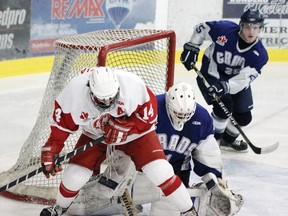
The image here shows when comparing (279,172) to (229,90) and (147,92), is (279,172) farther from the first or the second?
(147,92)

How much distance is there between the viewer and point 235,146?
483 cm

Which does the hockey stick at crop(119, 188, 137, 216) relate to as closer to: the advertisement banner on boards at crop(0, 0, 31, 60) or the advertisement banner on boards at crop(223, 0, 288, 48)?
the advertisement banner on boards at crop(0, 0, 31, 60)

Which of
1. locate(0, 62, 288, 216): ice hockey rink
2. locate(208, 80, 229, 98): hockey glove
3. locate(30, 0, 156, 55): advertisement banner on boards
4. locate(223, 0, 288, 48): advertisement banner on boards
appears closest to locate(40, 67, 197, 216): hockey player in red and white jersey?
locate(0, 62, 288, 216): ice hockey rink

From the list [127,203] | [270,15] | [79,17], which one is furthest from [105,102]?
[270,15]

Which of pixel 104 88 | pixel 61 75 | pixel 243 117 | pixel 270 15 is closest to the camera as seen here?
pixel 104 88

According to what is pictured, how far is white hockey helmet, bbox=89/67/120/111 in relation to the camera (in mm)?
2949

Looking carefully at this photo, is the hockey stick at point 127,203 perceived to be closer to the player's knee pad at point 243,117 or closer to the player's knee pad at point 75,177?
the player's knee pad at point 75,177

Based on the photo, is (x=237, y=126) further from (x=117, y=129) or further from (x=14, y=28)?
(x=14, y=28)

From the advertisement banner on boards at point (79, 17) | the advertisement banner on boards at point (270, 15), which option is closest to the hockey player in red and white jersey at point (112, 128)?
the advertisement banner on boards at point (79, 17)

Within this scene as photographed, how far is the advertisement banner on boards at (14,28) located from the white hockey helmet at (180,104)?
316cm

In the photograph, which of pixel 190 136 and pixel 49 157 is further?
pixel 190 136

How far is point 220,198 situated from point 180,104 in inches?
19.2

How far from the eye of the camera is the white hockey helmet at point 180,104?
128 inches

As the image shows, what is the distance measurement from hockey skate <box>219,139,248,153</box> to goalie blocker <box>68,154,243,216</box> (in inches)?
54.1
